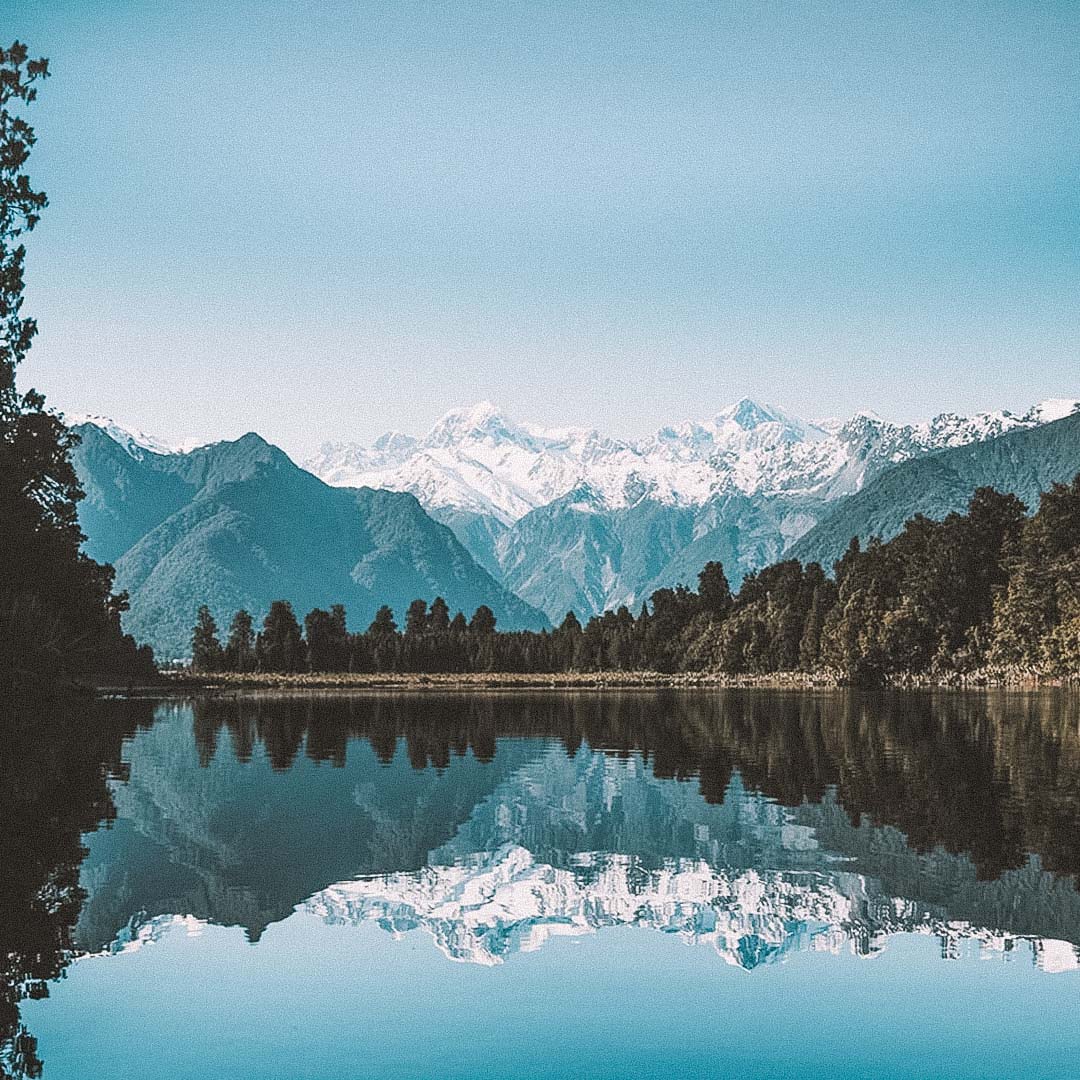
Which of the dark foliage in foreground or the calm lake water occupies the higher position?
the dark foliage in foreground

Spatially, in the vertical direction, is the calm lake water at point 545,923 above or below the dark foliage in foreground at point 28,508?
below

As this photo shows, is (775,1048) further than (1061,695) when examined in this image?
No

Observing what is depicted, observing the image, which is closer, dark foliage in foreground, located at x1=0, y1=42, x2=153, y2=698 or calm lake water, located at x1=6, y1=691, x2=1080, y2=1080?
calm lake water, located at x1=6, y1=691, x2=1080, y2=1080

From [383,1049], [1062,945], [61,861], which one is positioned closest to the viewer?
[383,1049]

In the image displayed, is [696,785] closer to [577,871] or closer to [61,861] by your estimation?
[577,871]

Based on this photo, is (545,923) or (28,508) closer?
(545,923)

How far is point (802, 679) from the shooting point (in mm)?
197125

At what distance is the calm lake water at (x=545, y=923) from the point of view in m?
18.6

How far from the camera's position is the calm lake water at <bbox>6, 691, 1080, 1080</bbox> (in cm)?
1861

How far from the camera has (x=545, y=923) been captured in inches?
1053

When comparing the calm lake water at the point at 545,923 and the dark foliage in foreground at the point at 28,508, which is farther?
the dark foliage in foreground at the point at 28,508

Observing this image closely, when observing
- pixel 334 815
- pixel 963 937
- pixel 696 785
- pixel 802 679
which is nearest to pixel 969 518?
pixel 802 679

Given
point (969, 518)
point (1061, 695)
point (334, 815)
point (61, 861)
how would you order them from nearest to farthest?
point (61, 861) < point (334, 815) < point (1061, 695) < point (969, 518)

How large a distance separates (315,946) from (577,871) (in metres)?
9.44
